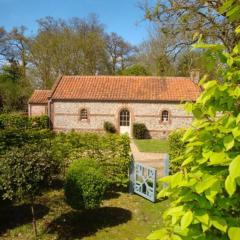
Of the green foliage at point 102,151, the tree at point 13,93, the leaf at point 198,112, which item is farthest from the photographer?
the tree at point 13,93

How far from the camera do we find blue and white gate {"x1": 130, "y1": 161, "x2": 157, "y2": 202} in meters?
11.1

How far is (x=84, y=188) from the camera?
8914 millimetres

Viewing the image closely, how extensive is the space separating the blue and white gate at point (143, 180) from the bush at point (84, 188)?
244cm

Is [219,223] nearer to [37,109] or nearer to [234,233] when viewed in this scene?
[234,233]

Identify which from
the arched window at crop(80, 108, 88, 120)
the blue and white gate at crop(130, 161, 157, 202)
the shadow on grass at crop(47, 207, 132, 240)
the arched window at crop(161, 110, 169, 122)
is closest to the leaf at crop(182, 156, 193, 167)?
the shadow on grass at crop(47, 207, 132, 240)

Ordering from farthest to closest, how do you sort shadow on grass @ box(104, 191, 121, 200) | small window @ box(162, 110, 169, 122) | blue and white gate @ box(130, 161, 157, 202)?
small window @ box(162, 110, 169, 122), shadow on grass @ box(104, 191, 121, 200), blue and white gate @ box(130, 161, 157, 202)

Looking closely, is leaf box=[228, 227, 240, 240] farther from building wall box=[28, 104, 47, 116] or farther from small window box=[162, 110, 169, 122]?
building wall box=[28, 104, 47, 116]

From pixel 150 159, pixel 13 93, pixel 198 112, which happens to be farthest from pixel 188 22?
pixel 13 93

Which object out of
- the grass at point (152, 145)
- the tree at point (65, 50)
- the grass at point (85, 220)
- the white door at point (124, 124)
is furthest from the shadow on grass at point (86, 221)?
the tree at point (65, 50)

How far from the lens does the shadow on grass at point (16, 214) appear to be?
8961mm

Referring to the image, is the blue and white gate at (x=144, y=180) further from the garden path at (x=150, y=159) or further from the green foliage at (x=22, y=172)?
the green foliage at (x=22, y=172)

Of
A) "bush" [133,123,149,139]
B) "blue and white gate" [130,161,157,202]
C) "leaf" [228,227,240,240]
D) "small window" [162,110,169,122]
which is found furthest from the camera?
"small window" [162,110,169,122]

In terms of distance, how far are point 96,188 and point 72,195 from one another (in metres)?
0.71

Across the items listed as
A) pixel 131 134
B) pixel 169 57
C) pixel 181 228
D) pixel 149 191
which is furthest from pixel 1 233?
pixel 131 134
